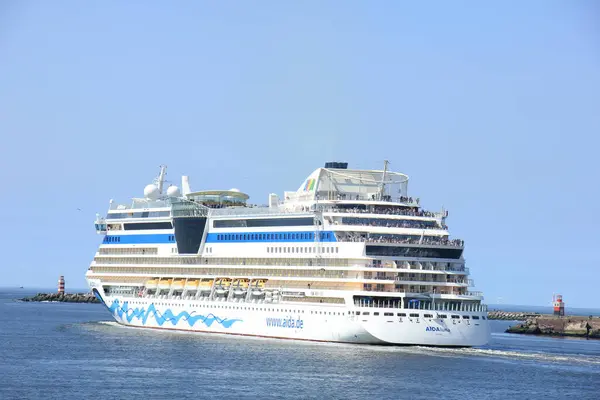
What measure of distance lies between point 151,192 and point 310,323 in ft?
87.3

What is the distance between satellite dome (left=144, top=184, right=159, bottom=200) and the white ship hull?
10.4 metres

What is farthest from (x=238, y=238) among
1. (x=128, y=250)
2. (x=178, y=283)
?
(x=128, y=250)

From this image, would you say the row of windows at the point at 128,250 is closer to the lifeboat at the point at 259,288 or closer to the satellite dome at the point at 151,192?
the satellite dome at the point at 151,192

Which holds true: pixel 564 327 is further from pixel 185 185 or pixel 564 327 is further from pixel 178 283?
pixel 178 283

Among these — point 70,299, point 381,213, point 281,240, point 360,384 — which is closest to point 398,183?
point 381,213

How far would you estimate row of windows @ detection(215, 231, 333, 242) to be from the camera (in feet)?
225

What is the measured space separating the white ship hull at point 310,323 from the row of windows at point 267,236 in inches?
182

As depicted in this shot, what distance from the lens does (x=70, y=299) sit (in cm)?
17625

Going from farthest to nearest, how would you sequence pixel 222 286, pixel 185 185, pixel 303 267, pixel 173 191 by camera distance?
1. pixel 185 185
2. pixel 173 191
3. pixel 222 286
4. pixel 303 267

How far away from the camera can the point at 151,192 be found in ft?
288

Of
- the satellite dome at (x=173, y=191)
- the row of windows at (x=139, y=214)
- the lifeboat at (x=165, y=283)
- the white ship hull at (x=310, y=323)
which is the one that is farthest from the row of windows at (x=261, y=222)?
the satellite dome at (x=173, y=191)

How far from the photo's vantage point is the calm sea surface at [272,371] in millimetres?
48969

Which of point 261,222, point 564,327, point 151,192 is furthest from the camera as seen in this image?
point 564,327

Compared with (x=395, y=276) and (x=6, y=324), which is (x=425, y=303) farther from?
(x=6, y=324)
